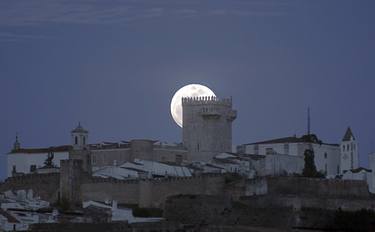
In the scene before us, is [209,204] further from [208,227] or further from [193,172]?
[193,172]

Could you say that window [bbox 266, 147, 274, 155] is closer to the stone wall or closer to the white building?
the stone wall

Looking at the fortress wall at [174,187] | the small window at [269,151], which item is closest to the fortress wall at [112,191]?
the fortress wall at [174,187]

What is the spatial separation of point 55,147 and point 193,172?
861 centimetres

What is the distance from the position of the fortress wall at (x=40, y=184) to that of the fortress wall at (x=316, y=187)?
961 cm

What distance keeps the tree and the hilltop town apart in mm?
82

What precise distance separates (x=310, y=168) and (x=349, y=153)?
18.1ft

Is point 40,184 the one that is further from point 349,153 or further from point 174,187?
point 349,153

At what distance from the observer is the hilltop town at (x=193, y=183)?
42062 mm

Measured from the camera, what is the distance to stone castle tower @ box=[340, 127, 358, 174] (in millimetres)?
57812

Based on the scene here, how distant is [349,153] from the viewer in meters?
58.2

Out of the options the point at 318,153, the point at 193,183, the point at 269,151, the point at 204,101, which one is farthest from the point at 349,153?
the point at 193,183

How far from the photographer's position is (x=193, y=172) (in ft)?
176

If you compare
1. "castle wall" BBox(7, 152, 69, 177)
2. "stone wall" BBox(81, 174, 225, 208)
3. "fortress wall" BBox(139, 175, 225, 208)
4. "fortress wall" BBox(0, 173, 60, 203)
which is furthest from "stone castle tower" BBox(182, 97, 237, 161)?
"fortress wall" BBox(139, 175, 225, 208)

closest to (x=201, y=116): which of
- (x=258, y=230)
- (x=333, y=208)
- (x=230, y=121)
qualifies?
(x=230, y=121)
